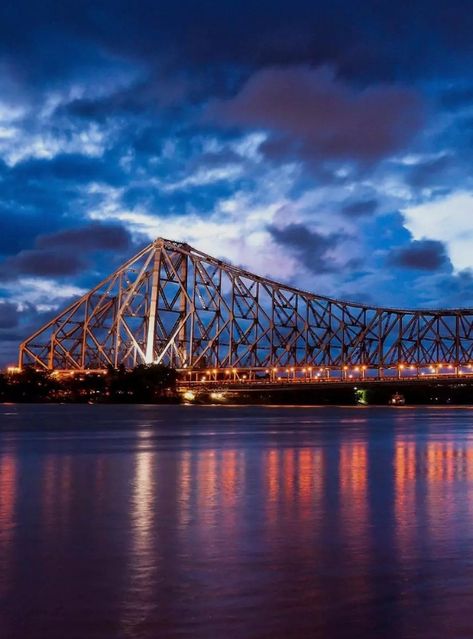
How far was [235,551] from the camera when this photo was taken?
12.7 meters

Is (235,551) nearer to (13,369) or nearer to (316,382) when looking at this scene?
(316,382)

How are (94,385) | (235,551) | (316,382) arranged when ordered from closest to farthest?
(235,551) < (316,382) < (94,385)

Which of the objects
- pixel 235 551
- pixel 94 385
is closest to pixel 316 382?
pixel 94 385

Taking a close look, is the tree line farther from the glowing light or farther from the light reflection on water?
the light reflection on water

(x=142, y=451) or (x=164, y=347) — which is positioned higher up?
(x=164, y=347)

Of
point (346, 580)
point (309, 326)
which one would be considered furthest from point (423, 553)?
point (309, 326)

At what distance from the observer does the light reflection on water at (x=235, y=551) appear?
9117 mm

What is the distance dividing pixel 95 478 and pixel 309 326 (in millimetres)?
136582

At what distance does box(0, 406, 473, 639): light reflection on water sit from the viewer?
9117 mm

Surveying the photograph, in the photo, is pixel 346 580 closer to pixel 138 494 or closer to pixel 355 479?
pixel 138 494

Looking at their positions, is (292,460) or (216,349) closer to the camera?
(292,460)

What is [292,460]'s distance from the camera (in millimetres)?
28891

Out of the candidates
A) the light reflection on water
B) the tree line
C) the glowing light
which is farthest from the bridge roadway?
the light reflection on water

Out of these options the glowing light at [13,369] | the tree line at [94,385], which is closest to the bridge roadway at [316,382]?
the tree line at [94,385]
